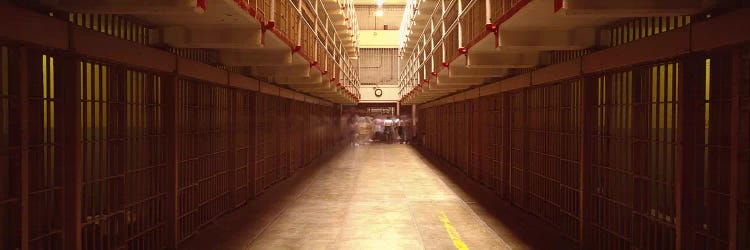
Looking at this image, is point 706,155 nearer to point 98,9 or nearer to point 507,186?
point 98,9

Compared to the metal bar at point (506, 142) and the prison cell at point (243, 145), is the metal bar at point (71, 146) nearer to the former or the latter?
the prison cell at point (243, 145)

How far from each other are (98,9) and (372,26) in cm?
3373

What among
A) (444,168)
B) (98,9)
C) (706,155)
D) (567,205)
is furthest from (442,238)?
(444,168)

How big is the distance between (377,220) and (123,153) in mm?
5021

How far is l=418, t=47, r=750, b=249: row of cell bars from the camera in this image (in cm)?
501

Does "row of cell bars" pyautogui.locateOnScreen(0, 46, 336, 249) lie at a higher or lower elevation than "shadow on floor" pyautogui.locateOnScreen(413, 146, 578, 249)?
higher

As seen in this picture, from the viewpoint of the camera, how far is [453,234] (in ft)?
29.8

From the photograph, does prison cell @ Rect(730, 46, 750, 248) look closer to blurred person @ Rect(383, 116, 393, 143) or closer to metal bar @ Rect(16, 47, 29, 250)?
metal bar @ Rect(16, 47, 29, 250)

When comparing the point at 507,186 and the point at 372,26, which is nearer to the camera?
the point at 507,186

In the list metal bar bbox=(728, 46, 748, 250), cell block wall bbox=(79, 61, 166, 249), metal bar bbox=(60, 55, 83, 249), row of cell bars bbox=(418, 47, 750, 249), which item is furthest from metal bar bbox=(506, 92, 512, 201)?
metal bar bbox=(60, 55, 83, 249)

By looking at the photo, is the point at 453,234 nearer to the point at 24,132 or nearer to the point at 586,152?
the point at 586,152

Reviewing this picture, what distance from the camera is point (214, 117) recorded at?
10.1 metres

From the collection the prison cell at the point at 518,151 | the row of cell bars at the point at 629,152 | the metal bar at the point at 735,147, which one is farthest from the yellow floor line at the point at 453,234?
the metal bar at the point at 735,147

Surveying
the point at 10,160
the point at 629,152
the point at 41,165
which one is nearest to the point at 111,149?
the point at 41,165
